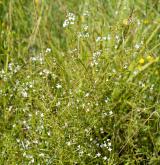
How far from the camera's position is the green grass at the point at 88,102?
245 centimetres

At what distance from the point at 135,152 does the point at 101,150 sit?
186 mm

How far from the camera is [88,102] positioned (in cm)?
250

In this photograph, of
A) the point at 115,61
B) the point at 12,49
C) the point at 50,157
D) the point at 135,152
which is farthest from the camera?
the point at 12,49

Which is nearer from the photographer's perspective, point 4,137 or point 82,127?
point 82,127

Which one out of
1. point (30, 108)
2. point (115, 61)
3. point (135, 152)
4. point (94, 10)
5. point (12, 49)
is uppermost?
point (94, 10)

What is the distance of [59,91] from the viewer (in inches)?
104

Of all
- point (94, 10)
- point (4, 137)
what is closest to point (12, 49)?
point (94, 10)

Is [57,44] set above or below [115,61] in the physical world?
above

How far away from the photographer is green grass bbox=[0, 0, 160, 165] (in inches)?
96.4

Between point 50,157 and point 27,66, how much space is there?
2.30 ft

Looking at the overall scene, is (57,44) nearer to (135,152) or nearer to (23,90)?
(23,90)

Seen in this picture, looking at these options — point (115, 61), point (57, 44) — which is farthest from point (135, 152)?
point (57, 44)

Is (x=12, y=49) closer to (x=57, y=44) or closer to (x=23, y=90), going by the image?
(x=57, y=44)

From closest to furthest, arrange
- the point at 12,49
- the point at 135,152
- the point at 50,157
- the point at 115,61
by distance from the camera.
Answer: the point at 50,157, the point at 135,152, the point at 115,61, the point at 12,49
